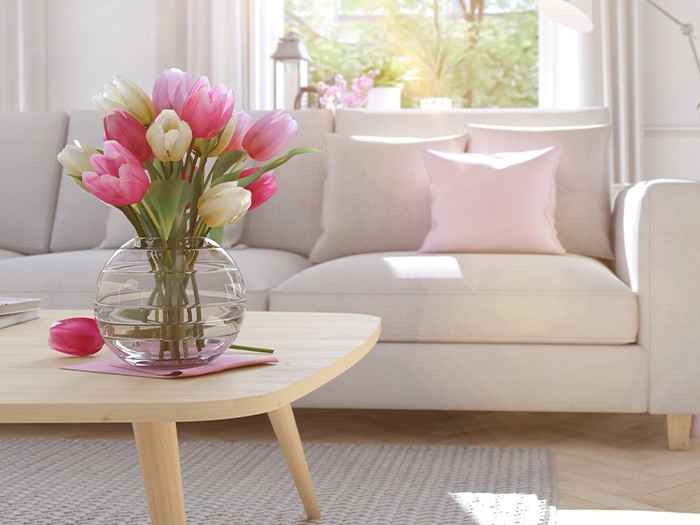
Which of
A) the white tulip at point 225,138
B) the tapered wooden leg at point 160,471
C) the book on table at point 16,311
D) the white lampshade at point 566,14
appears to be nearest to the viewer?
the tapered wooden leg at point 160,471

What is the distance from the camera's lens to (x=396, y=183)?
281cm

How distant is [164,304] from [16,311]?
57 cm

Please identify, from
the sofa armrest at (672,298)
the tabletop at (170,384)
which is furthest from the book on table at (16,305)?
the sofa armrest at (672,298)

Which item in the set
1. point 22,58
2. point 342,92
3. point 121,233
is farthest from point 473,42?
point 121,233

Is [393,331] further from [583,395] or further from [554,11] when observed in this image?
[554,11]

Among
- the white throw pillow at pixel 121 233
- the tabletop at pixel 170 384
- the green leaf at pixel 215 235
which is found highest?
the green leaf at pixel 215 235

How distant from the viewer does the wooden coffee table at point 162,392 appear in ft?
3.08

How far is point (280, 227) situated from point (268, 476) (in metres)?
1.17

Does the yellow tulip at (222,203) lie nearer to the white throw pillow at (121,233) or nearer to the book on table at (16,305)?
the book on table at (16,305)

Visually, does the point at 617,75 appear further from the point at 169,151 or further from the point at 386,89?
the point at 169,151

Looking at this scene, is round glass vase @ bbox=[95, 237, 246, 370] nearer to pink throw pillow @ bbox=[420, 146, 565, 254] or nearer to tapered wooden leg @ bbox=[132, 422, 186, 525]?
tapered wooden leg @ bbox=[132, 422, 186, 525]

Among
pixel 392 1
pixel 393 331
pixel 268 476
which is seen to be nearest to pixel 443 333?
pixel 393 331

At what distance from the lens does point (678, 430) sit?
2.20 m

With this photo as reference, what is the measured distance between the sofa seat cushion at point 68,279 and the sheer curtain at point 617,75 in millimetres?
2158
